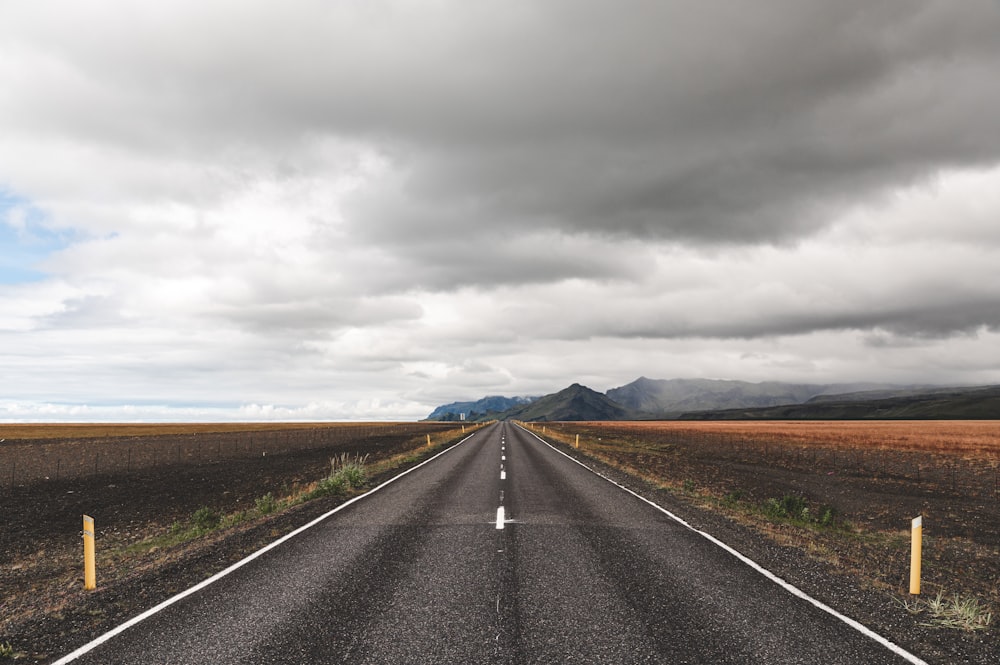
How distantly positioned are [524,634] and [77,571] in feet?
39.0

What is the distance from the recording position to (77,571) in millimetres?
12133

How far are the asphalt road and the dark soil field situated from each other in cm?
100

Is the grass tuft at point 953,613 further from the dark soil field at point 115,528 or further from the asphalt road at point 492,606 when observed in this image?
the dark soil field at point 115,528

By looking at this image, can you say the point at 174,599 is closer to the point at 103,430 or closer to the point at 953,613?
the point at 953,613

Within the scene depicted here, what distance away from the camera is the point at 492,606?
272 inches

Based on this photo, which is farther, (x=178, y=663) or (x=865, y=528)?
(x=865, y=528)

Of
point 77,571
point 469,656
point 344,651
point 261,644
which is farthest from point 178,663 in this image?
point 77,571

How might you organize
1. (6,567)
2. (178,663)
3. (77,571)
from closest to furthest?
(178,663), (77,571), (6,567)

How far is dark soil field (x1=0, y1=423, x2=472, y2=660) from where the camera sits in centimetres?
719

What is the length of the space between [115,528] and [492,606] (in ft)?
56.5

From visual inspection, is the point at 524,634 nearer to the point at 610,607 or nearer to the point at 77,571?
the point at 610,607

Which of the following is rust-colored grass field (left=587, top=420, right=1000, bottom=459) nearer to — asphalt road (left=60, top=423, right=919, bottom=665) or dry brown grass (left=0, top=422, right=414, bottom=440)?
asphalt road (left=60, top=423, right=919, bottom=665)

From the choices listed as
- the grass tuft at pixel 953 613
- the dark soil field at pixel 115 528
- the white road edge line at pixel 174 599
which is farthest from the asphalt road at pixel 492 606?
the grass tuft at pixel 953 613

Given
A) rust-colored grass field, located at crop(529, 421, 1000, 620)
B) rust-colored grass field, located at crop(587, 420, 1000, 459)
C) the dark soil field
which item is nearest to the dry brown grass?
the dark soil field
